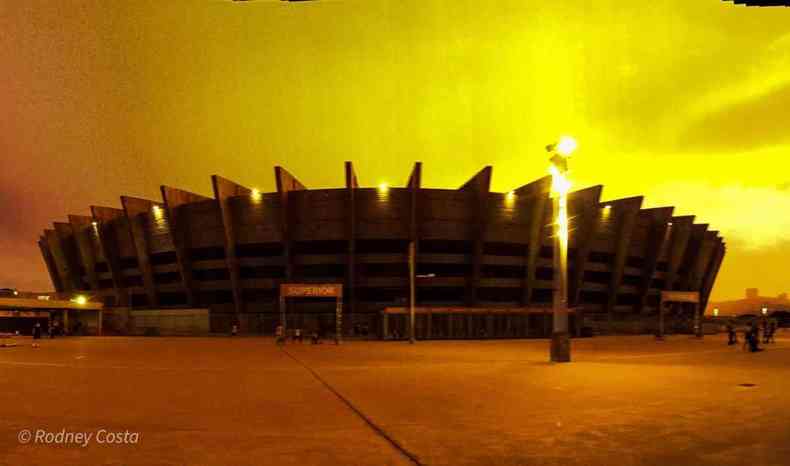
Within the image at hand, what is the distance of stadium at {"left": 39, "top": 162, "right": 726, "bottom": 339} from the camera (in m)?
57.7

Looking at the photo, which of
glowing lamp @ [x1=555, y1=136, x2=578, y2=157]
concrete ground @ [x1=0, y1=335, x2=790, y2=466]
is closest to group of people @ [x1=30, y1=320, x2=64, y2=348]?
concrete ground @ [x1=0, y1=335, x2=790, y2=466]

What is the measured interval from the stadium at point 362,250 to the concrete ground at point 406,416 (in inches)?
1445

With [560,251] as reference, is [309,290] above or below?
below

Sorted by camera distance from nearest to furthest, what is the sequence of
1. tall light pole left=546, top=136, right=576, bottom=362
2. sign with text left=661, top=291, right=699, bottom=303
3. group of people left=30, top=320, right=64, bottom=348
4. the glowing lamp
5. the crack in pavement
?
the crack in pavement
tall light pole left=546, top=136, right=576, bottom=362
the glowing lamp
group of people left=30, top=320, right=64, bottom=348
sign with text left=661, top=291, right=699, bottom=303

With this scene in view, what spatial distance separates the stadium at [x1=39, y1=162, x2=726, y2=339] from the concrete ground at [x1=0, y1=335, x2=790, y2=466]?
36.7 metres

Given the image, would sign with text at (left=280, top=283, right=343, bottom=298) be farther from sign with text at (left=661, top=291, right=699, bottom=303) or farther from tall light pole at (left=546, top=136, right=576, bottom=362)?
sign with text at (left=661, top=291, right=699, bottom=303)

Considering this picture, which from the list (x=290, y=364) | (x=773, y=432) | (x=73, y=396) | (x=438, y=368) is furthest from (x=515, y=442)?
(x=290, y=364)

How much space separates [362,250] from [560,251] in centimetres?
3873

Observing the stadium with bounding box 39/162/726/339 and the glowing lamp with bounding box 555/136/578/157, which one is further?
Result: the stadium with bounding box 39/162/726/339

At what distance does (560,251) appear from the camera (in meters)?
22.6

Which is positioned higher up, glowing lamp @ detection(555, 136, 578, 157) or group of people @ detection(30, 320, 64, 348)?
glowing lamp @ detection(555, 136, 578, 157)

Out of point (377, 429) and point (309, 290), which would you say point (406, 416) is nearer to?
point (377, 429)

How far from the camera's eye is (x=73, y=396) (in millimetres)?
12164

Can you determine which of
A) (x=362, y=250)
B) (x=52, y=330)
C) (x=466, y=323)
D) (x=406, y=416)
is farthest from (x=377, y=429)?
(x=362, y=250)
